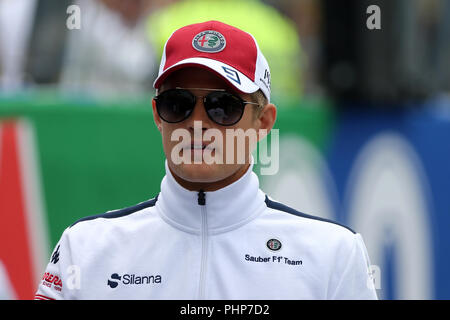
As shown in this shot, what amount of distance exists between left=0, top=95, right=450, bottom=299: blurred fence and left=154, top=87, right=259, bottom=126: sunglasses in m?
2.29

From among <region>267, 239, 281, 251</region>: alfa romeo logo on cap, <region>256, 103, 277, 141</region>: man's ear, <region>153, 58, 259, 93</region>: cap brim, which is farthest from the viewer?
<region>256, 103, 277, 141</region>: man's ear

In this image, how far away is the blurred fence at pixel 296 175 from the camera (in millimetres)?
4594

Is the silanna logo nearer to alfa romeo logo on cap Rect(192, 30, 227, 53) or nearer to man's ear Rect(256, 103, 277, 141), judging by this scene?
man's ear Rect(256, 103, 277, 141)

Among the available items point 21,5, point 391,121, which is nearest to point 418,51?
point 391,121

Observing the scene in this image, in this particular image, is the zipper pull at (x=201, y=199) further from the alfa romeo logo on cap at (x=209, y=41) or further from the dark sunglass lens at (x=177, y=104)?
the alfa romeo logo on cap at (x=209, y=41)

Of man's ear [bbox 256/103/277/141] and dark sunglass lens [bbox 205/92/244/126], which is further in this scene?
man's ear [bbox 256/103/277/141]

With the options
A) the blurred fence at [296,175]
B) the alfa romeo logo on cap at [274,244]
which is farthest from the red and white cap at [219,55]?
the blurred fence at [296,175]

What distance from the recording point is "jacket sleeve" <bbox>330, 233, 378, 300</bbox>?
8.18 feet

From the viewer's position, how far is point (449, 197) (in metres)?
6.07

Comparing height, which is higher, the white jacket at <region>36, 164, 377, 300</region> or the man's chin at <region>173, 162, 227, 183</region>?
the man's chin at <region>173, 162, 227, 183</region>

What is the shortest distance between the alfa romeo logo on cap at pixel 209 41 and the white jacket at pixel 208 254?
405 millimetres

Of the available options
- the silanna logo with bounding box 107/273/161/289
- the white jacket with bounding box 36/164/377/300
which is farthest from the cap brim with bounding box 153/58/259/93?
the silanna logo with bounding box 107/273/161/289

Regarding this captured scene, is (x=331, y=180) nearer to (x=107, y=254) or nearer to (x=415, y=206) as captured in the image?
(x=415, y=206)

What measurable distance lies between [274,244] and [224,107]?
0.45 m
